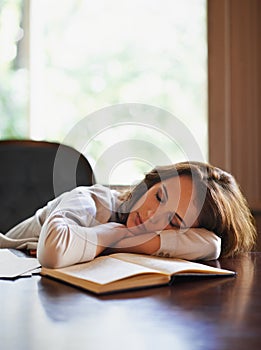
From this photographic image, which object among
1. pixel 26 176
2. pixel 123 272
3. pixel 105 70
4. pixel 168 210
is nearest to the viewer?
pixel 123 272

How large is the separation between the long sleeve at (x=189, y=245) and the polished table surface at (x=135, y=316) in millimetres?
216

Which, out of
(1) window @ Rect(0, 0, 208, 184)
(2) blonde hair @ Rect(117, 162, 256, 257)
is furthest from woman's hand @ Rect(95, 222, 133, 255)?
(1) window @ Rect(0, 0, 208, 184)

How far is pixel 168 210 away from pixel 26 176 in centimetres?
117

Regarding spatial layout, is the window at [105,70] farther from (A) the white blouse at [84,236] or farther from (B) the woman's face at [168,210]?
(B) the woman's face at [168,210]

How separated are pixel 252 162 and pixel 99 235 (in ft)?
5.62

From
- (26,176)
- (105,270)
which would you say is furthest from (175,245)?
(26,176)

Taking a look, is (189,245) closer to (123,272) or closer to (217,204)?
(217,204)

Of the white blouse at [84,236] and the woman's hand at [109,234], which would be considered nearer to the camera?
the white blouse at [84,236]

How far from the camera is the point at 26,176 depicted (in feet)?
8.38

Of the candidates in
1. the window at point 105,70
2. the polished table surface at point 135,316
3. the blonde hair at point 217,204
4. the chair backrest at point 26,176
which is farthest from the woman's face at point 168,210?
the window at point 105,70

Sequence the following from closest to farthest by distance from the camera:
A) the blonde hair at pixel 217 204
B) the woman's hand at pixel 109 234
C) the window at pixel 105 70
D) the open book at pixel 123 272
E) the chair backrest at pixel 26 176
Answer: the open book at pixel 123 272 < the woman's hand at pixel 109 234 < the blonde hair at pixel 217 204 < the chair backrest at pixel 26 176 < the window at pixel 105 70

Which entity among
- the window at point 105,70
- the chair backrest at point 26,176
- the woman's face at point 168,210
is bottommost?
the chair backrest at point 26,176

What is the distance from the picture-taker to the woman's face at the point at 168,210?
1497 mm

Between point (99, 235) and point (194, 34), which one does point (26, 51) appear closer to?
point (194, 34)
